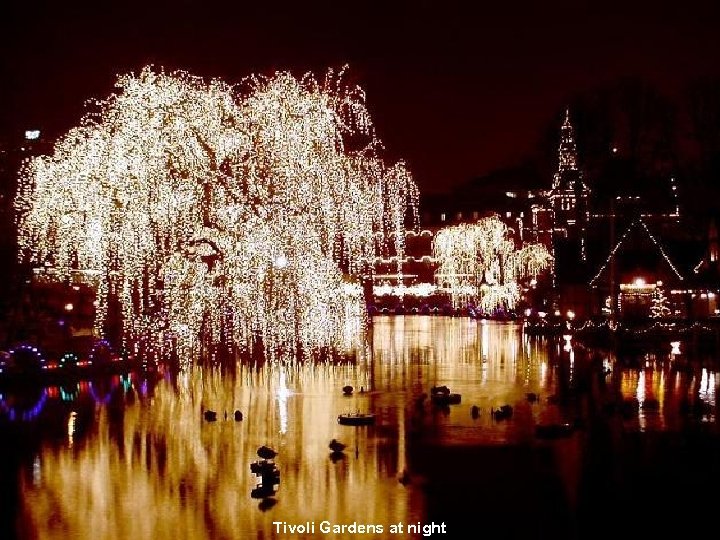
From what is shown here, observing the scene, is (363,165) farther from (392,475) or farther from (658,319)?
(658,319)

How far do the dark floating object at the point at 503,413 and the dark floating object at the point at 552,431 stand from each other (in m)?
2.09

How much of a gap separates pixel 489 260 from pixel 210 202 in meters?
57.8

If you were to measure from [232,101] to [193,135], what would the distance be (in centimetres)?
151

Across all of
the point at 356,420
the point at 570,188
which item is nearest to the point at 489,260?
the point at 570,188

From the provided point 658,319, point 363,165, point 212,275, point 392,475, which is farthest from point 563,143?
point 392,475

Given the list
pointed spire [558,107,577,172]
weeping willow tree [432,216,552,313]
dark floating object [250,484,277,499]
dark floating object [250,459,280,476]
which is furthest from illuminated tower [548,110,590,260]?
dark floating object [250,484,277,499]

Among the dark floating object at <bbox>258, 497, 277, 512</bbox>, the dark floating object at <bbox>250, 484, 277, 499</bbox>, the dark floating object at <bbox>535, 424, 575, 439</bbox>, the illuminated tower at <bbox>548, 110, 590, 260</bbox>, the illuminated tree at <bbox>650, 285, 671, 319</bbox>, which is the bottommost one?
the dark floating object at <bbox>258, 497, 277, 512</bbox>

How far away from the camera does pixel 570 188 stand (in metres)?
69.1

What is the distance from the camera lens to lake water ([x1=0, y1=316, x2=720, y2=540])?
1883 cm

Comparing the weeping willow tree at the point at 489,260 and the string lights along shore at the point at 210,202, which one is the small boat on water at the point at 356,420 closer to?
the string lights along shore at the point at 210,202

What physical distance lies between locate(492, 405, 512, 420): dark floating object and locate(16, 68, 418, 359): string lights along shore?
8.26 metres

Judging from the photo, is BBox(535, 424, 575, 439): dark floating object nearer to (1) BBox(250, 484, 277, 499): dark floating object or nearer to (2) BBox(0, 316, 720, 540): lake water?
(2) BBox(0, 316, 720, 540): lake water

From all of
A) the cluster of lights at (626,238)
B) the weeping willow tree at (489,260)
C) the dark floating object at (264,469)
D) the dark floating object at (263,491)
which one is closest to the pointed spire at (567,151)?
the cluster of lights at (626,238)

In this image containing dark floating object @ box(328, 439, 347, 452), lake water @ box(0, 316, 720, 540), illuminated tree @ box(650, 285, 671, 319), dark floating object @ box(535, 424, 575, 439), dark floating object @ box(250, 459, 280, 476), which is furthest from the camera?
illuminated tree @ box(650, 285, 671, 319)
